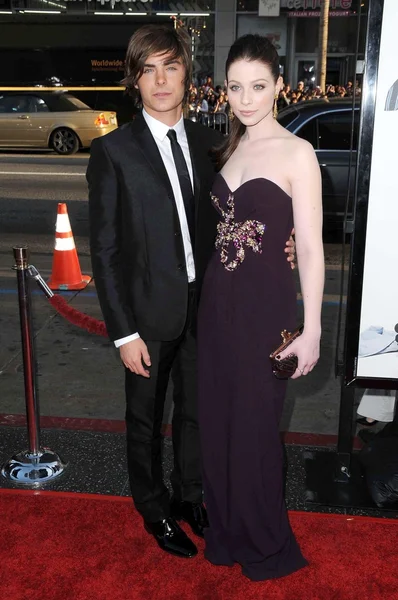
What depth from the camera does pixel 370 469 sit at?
130 inches

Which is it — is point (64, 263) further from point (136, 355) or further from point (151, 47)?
point (151, 47)

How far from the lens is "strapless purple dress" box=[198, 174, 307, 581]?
8.14ft

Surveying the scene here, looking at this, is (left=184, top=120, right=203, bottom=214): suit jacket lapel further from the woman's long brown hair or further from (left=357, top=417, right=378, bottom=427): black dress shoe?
(left=357, top=417, right=378, bottom=427): black dress shoe

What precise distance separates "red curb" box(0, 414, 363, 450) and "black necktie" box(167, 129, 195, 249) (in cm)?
178

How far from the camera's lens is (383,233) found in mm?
2834

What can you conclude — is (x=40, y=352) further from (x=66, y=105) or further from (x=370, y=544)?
(x=66, y=105)

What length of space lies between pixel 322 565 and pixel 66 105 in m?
16.6

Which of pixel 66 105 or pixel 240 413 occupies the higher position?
pixel 66 105

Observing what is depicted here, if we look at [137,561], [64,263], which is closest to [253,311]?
[137,561]

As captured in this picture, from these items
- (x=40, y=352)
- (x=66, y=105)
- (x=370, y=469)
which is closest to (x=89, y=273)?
(x=40, y=352)

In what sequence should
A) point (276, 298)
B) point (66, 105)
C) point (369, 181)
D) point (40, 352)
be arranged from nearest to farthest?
point (276, 298) < point (369, 181) < point (40, 352) < point (66, 105)

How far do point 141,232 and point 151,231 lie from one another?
0.04m

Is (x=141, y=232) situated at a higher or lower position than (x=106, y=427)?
higher

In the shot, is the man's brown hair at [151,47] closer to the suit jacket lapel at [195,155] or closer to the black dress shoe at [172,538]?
the suit jacket lapel at [195,155]
